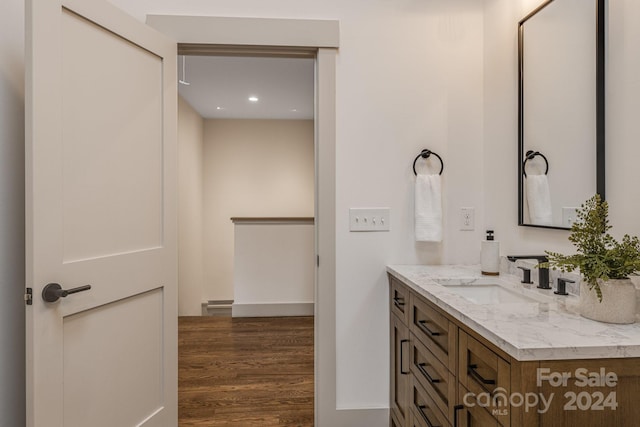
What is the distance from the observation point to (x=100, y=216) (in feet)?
5.05

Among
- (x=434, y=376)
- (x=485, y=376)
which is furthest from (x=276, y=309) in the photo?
(x=485, y=376)

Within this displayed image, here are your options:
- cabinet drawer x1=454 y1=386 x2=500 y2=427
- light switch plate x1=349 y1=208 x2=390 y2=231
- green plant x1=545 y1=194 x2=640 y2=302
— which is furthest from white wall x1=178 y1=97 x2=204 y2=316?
green plant x1=545 y1=194 x2=640 y2=302

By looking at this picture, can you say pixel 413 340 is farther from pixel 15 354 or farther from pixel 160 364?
pixel 15 354

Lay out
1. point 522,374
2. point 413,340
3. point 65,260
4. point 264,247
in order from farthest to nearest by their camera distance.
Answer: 1. point 264,247
2. point 413,340
3. point 65,260
4. point 522,374

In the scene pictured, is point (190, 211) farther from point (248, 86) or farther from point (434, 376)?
point (434, 376)

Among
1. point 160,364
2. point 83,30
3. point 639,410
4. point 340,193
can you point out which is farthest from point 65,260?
point 639,410

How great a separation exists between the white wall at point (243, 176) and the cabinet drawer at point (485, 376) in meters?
4.77

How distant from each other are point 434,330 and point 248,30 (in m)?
1.65

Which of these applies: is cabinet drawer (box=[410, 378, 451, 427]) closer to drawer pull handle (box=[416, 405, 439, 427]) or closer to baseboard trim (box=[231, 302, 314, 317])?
drawer pull handle (box=[416, 405, 439, 427])

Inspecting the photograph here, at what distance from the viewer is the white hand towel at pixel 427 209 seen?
1982 mm

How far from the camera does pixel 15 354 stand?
1503mm

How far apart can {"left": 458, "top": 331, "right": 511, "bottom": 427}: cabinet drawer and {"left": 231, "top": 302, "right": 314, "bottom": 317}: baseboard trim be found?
10.1ft

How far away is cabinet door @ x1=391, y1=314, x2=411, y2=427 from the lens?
1.71m

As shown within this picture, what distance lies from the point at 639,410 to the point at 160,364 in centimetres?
181
